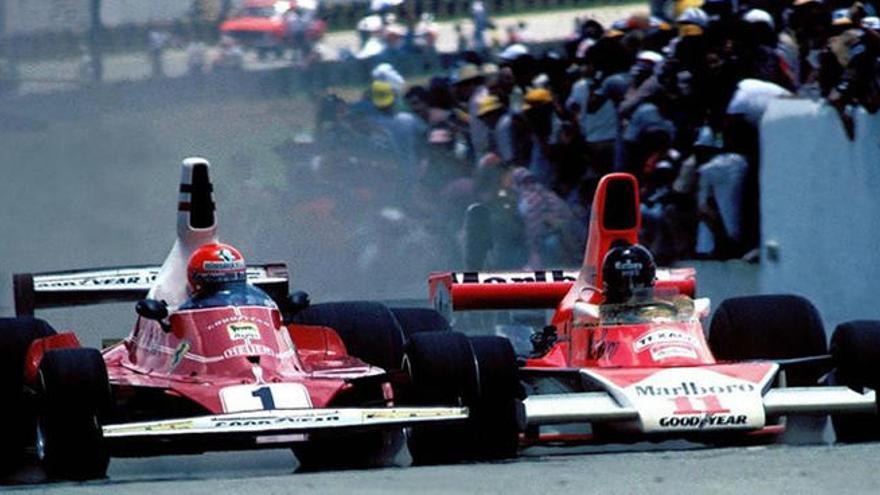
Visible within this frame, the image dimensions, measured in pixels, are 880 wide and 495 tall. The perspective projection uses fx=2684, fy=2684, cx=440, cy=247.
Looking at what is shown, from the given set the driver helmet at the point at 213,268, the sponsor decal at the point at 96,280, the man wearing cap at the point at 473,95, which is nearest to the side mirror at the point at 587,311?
the driver helmet at the point at 213,268

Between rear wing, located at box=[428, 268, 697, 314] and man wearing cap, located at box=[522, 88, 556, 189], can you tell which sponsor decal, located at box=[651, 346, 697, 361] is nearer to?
rear wing, located at box=[428, 268, 697, 314]

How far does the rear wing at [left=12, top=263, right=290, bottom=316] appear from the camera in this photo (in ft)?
45.0

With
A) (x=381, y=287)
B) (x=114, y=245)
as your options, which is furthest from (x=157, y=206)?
(x=381, y=287)

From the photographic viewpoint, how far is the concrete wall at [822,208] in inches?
595

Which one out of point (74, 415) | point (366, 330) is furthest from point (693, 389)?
point (74, 415)

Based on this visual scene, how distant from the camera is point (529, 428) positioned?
12.3 meters

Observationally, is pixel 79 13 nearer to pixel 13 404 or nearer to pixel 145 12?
pixel 145 12

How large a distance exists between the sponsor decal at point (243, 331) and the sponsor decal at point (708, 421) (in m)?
1.95

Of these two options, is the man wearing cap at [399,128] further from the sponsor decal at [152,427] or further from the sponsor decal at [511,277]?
the sponsor decal at [152,427]

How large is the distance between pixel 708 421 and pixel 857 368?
96 centimetres

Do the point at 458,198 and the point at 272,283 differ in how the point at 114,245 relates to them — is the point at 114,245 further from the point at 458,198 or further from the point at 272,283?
the point at 272,283

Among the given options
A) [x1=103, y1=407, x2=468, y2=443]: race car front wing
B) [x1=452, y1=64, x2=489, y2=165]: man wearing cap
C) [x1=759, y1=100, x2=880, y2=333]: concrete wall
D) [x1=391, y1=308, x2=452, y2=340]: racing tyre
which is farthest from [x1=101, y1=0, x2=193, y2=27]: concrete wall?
[x1=103, y1=407, x2=468, y2=443]: race car front wing

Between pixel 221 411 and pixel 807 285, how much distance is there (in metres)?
5.59

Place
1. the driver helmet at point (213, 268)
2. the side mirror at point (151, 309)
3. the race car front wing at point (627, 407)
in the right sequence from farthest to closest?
the driver helmet at point (213, 268) < the side mirror at point (151, 309) < the race car front wing at point (627, 407)
